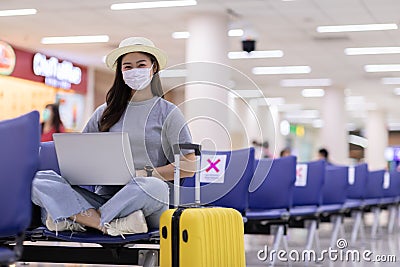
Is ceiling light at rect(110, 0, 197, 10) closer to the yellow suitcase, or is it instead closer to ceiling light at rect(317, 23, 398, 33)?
ceiling light at rect(317, 23, 398, 33)

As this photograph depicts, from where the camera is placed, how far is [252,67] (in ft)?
48.4

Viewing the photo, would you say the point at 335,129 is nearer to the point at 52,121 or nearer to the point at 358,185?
the point at 358,185

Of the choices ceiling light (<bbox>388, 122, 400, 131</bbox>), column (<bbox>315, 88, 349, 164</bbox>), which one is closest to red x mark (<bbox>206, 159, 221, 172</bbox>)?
column (<bbox>315, 88, 349, 164</bbox>)

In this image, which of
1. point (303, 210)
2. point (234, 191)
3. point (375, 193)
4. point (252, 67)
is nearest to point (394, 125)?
point (252, 67)

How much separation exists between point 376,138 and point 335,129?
689cm

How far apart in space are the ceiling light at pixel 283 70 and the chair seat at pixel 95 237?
1202cm

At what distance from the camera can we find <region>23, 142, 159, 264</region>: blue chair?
293 cm

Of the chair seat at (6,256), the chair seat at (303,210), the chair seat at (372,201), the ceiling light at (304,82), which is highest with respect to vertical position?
the ceiling light at (304,82)

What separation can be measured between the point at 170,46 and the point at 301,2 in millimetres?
3953

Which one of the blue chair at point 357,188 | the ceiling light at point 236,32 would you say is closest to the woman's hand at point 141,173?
the blue chair at point 357,188

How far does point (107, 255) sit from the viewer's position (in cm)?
327

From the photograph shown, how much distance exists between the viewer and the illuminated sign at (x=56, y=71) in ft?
42.3

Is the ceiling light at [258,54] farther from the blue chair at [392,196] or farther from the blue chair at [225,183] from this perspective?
the blue chair at [225,183]

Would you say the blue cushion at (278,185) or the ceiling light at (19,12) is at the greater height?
the ceiling light at (19,12)
